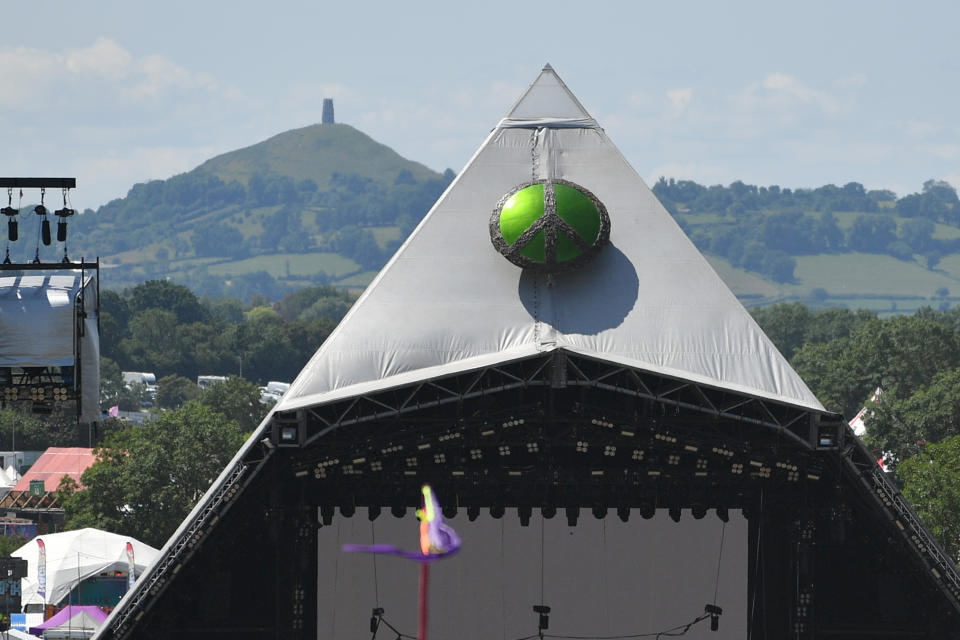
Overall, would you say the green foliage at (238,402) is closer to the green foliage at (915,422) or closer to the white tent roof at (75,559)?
the green foliage at (915,422)

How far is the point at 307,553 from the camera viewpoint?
2911 centimetres

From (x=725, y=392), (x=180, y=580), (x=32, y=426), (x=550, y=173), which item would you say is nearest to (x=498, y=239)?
(x=550, y=173)

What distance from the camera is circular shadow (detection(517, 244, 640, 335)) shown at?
2927 cm

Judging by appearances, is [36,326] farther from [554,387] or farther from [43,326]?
[554,387]

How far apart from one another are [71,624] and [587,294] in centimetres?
2145

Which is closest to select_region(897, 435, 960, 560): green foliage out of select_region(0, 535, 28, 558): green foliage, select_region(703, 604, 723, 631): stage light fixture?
select_region(703, 604, 723, 631): stage light fixture

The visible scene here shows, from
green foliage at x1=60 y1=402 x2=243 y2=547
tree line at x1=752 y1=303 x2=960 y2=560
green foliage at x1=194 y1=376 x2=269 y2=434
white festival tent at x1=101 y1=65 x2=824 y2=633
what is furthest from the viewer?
green foliage at x1=194 y1=376 x2=269 y2=434

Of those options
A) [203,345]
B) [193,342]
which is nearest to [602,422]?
[203,345]

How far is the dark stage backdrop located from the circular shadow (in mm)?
3530

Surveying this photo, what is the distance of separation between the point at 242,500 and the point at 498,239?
20.3ft

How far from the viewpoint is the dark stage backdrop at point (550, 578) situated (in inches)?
1171

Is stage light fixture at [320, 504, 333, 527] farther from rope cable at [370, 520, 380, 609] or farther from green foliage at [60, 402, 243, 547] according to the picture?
green foliage at [60, 402, 243, 547]

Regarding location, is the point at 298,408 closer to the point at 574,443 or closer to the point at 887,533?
the point at 574,443

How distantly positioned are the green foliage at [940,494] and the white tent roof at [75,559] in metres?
22.1
